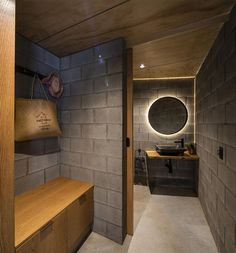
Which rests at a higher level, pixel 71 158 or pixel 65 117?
pixel 65 117

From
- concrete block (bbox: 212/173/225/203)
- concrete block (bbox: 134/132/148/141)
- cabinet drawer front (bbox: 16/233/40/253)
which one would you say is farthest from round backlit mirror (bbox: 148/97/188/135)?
cabinet drawer front (bbox: 16/233/40/253)

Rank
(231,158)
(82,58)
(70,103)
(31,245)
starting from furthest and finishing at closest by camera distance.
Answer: (70,103) < (82,58) < (231,158) < (31,245)

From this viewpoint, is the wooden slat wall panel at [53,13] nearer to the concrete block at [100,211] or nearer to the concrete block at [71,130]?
Answer: the concrete block at [71,130]

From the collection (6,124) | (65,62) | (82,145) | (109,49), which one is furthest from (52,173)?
(109,49)

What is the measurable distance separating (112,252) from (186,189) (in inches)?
82.3

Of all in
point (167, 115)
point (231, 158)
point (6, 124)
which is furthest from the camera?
point (167, 115)

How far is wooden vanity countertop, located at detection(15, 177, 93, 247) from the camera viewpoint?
1.09m

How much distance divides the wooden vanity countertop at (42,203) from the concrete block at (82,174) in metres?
0.06

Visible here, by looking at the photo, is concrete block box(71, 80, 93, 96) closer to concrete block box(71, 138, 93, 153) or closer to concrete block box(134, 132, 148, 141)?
concrete block box(71, 138, 93, 153)

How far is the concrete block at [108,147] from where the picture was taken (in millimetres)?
1690

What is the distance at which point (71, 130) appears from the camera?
80.4 inches

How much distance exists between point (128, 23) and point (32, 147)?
161cm

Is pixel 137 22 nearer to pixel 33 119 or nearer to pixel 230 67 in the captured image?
pixel 230 67

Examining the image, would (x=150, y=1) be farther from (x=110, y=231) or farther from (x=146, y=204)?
(x=146, y=204)
